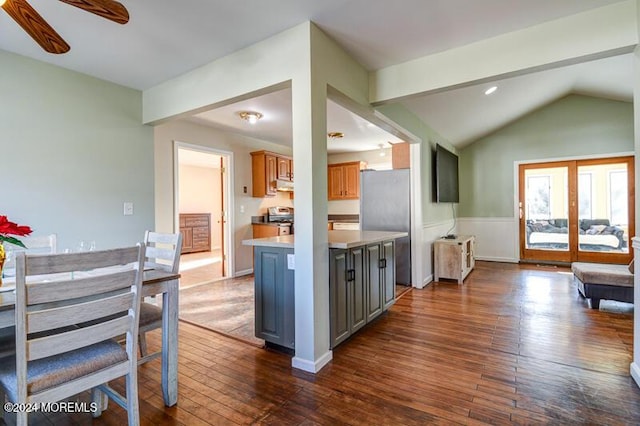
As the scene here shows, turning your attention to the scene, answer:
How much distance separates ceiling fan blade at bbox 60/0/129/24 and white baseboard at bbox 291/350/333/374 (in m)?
2.33

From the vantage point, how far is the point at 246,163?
Result: 540 centimetres

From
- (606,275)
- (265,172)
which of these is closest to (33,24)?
(265,172)

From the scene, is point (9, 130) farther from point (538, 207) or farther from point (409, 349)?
point (538, 207)

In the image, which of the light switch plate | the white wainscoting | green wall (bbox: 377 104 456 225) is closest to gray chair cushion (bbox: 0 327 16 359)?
the light switch plate

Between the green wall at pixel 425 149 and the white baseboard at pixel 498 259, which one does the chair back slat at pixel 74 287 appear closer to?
the green wall at pixel 425 149

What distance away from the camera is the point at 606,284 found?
338 cm

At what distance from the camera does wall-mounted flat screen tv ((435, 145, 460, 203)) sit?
16.3 ft

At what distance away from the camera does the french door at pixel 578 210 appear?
5523mm

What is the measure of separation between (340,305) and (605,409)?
5.54ft

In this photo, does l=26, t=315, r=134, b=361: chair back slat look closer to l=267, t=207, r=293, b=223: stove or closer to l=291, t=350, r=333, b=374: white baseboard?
l=291, t=350, r=333, b=374: white baseboard

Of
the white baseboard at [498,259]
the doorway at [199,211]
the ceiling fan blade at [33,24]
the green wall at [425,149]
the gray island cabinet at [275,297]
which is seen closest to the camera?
the ceiling fan blade at [33,24]

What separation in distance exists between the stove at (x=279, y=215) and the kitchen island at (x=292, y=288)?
3.06m

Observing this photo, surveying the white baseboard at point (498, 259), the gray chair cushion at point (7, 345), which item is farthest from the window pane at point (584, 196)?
the gray chair cushion at point (7, 345)

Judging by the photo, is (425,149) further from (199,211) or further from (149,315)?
(199,211)
